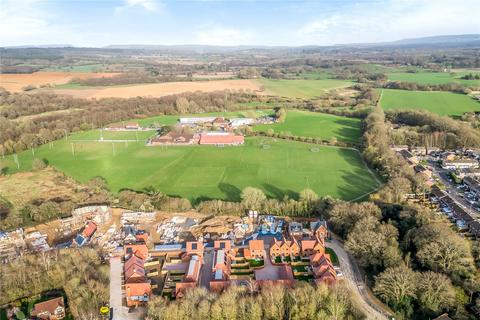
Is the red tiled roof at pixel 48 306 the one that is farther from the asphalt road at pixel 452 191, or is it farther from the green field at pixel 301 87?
the green field at pixel 301 87

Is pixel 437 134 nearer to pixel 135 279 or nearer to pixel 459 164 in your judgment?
pixel 459 164

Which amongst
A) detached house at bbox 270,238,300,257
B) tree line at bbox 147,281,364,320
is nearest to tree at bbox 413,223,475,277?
tree line at bbox 147,281,364,320

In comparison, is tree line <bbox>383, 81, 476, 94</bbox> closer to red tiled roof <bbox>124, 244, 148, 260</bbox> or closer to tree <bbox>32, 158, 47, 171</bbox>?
red tiled roof <bbox>124, 244, 148, 260</bbox>

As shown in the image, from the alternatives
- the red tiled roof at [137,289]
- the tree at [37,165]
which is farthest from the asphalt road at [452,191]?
the tree at [37,165]

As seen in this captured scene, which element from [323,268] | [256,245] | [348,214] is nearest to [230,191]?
[256,245]

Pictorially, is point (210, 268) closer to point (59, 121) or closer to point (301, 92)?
point (59, 121)

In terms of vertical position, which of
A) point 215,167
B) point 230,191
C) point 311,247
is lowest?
point 311,247

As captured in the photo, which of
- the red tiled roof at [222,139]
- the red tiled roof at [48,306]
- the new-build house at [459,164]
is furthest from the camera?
the red tiled roof at [222,139]
